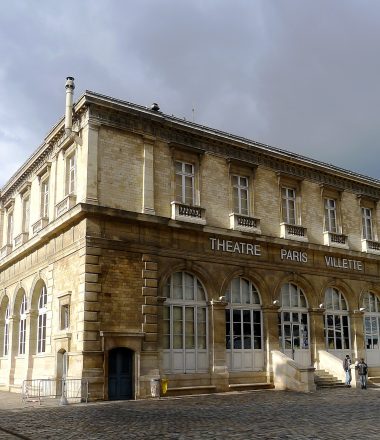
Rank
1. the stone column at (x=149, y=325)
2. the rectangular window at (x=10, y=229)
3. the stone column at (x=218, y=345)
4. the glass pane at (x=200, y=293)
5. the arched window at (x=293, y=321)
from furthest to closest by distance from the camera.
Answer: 1. the rectangular window at (x=10, y=229)
2. the arched window at (x=293, y=321)
3. the glass pane at (x=200, y=293)
4. the stone column at (x=218, y=345)
5. the stone column at (x=149, y=325)

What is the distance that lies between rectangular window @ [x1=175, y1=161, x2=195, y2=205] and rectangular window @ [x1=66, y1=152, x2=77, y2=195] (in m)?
4.04

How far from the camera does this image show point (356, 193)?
29.2 metres

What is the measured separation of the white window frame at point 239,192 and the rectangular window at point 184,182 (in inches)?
83.2

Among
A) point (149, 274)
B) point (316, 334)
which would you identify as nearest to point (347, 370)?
point (316, 334)

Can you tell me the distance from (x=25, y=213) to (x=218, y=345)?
11.9 m

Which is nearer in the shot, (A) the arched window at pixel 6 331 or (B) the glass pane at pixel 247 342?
(B) the glass pane at pixel 247 342

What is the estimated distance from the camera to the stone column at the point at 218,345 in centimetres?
Answer: 2177

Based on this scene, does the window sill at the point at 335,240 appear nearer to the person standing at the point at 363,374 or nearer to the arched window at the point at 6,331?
the person standing at the point at 363,374

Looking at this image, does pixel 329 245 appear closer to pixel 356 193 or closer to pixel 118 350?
pixel 356 193

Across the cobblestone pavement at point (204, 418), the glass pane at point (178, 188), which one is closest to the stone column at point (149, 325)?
the cobblestone pavement at point (204, 418)

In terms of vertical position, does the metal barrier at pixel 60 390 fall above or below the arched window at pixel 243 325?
below

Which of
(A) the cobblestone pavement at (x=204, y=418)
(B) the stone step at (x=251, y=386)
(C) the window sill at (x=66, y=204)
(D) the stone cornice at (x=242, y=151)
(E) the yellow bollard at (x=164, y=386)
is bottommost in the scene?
(A) the cobblestone pavement at (x=204, y=418)

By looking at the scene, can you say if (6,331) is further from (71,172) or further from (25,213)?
(71,172)

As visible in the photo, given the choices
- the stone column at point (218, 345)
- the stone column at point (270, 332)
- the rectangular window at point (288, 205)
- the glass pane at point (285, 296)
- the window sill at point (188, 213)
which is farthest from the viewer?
the rectangular window at point (288, 205)
